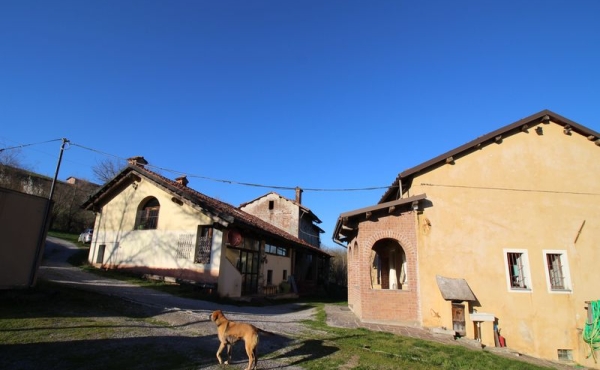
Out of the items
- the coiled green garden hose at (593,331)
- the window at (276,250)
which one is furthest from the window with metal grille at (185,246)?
the coiled green garden hose at (593,331)

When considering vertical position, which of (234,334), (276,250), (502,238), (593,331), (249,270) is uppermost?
(502,238)

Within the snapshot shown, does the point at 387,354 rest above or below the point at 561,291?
below

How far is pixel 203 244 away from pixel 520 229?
13.0m

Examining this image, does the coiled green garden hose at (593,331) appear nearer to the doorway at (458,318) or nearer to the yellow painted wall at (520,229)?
the yellow painted wall at (520,229)

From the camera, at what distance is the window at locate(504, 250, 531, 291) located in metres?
12.1

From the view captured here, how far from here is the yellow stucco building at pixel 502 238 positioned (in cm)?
1159

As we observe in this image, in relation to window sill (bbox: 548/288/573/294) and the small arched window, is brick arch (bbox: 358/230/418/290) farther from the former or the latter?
the small arched window

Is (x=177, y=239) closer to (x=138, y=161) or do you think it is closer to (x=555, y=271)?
(x=138, y=161)

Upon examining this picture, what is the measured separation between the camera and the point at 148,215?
18.3m

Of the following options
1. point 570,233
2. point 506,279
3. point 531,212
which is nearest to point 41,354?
point 506,279

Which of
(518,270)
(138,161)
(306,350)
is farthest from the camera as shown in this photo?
(138,161)

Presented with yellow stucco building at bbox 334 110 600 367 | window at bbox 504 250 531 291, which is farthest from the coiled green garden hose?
window at bbox 504 250 531 291

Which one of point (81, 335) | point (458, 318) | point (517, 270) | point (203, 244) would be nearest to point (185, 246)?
point (203, 244)

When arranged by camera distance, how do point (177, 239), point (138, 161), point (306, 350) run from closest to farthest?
point (306, 350) < point (177, 239) < point (138, 161)
